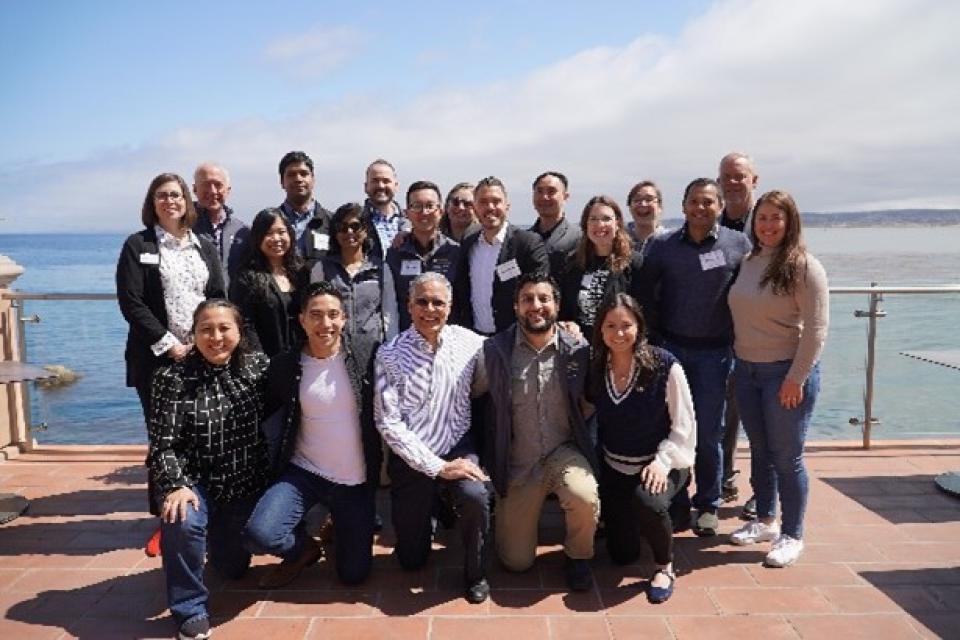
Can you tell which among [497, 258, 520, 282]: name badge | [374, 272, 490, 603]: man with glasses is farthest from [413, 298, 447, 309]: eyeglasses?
[497, 258, 520, 282]: name badge

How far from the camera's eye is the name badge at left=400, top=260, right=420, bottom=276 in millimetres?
4117

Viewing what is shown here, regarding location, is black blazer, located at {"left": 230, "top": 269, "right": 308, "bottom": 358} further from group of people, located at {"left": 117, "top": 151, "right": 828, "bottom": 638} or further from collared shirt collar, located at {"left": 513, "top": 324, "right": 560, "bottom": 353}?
collared shirt collar, located at {"left": 513, "top": 324, "right": 560, "bottom": 353}

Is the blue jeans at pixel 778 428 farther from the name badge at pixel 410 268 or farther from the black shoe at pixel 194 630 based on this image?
the black shoe at pixel 194 630

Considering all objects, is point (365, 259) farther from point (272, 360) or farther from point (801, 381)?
point (801, 381)

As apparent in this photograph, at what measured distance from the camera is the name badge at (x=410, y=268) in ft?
13.5

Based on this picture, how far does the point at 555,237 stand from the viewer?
4254 mm

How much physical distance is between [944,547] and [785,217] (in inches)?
75.1

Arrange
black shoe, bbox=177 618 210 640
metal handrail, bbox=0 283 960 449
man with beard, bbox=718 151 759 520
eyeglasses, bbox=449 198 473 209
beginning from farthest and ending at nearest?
metal handrail, bbox=0 283 960 449 → eyeglasses, bbox=449 198 473 209 → man with beard, bbox=718 151 759 520 → black shoe, bbox=177 618 210 640

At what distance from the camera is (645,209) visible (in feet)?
15.1

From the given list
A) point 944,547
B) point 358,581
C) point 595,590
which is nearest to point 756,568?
point 595,590

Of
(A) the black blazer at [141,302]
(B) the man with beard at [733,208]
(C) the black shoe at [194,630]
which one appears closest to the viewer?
(C) the black shoe at [194,630]

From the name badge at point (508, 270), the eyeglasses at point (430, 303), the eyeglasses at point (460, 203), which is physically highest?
the eyeglasses at point (460, 203)

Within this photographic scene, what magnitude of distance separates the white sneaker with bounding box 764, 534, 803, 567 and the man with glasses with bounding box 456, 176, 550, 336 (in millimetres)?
1748

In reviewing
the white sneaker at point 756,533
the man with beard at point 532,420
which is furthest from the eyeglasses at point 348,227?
the white sneaker at point 756,533
